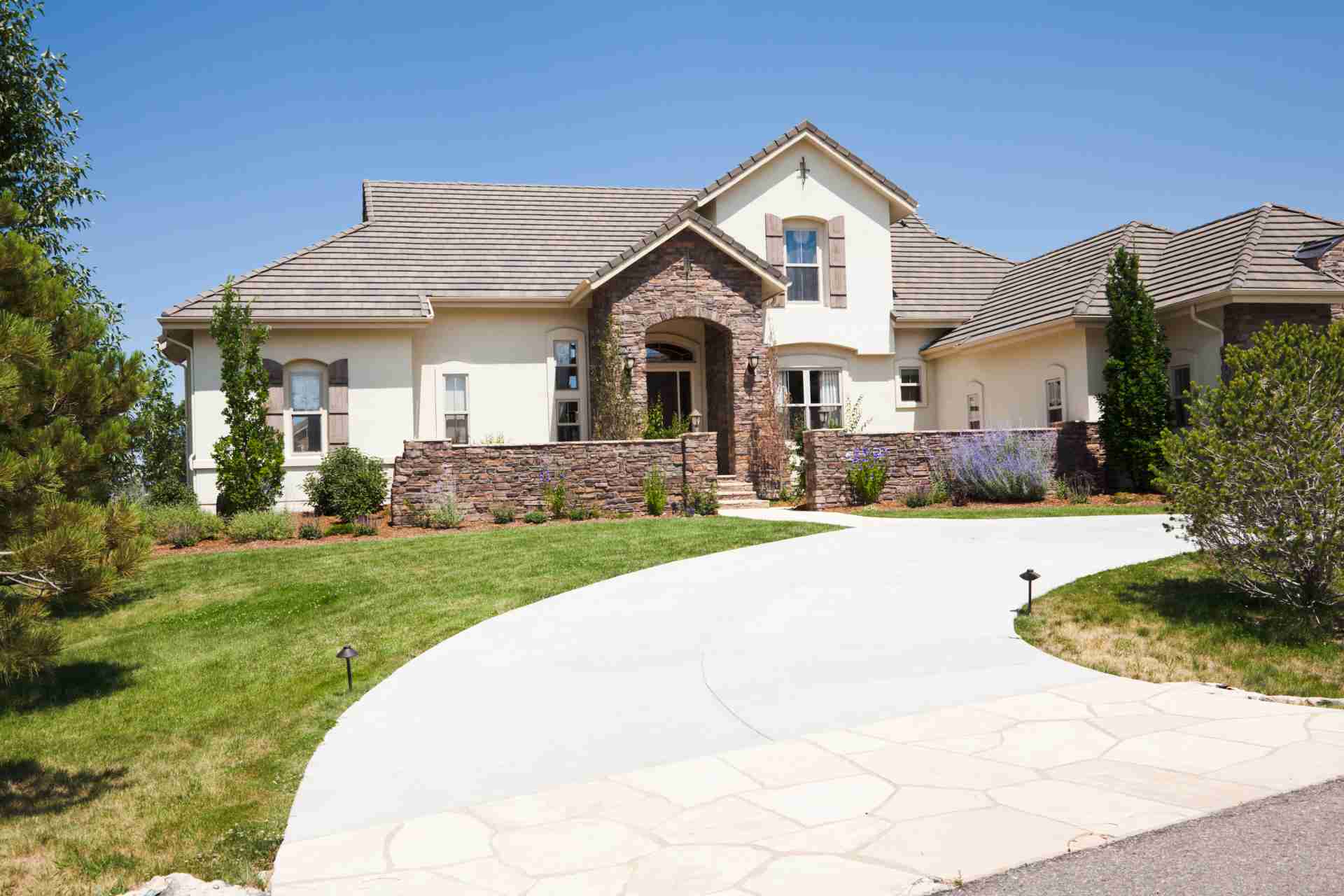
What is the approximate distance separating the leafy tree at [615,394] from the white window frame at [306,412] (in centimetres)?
555

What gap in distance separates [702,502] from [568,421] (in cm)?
519

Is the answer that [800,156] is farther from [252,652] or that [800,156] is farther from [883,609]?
[252,652]

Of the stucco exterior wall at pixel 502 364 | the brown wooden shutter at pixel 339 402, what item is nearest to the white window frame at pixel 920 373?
the stucco exterior wall at pixel 502 364

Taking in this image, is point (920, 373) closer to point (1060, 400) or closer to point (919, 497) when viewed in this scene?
point (1060, 400)

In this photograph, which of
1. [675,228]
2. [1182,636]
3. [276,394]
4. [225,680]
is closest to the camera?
[1182,636]

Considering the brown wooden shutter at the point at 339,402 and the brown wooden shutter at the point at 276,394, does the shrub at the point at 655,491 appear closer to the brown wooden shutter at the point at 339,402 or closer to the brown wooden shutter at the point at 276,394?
the brown wooden shutter at the point at 339,402

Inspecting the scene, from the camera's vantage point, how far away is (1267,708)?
584 centimetres

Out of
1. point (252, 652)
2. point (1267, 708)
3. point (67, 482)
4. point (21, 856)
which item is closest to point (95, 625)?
point (252, 652)

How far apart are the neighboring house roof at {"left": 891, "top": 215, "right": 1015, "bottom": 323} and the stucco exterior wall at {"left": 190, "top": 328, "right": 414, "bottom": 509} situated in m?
11.5

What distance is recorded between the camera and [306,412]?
20.2 meters

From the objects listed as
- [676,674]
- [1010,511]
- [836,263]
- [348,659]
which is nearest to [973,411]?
[836,263]

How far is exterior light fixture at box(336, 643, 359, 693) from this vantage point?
6.77 m

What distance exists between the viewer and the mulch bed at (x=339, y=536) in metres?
15.2

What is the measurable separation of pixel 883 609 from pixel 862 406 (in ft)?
48.6
